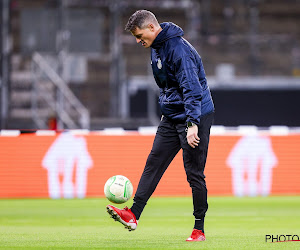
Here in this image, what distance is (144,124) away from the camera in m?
18.9

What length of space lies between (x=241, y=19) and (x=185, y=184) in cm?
780

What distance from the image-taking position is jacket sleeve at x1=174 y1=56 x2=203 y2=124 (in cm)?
769

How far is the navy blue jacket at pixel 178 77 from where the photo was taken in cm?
770

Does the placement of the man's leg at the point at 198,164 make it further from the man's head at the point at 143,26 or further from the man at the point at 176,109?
the man's head at the point at 143,26

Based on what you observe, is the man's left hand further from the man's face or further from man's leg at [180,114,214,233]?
the man's face

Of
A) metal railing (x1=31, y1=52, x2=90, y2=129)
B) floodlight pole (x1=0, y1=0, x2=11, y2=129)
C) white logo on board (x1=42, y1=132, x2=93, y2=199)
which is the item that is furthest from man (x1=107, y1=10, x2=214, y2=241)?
floodlight pole (x1=0, y1=0, x2=11, y2=129)

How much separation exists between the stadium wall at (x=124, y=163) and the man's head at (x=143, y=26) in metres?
7.04

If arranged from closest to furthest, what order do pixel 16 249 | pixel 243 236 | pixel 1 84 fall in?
pixel 16 249
pixel 243 236
pixel 1 84

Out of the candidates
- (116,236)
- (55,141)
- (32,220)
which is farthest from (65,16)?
(116,236)

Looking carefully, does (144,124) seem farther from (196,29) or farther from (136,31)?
(136,31)

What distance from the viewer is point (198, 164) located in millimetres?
8023

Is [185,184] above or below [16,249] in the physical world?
below

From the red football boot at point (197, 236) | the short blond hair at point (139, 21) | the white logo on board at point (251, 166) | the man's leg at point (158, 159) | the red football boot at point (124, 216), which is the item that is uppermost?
the short blond hair at point (139, 21)

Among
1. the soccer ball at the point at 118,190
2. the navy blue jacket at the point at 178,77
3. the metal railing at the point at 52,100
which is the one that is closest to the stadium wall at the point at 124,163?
the metal railing at the point at 52,100
